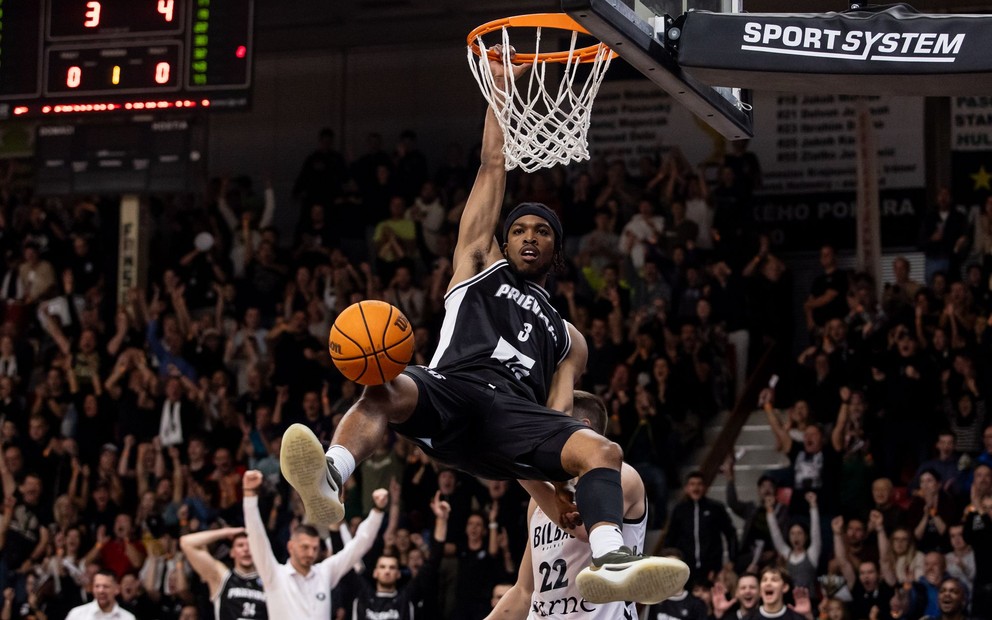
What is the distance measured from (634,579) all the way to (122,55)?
10.8 m

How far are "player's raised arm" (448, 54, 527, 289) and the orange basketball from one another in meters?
0.87

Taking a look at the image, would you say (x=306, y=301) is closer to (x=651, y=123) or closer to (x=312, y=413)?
(x=312, y=413)

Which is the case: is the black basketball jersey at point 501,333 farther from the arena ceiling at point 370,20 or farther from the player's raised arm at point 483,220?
the arena ceiling at point 370,20

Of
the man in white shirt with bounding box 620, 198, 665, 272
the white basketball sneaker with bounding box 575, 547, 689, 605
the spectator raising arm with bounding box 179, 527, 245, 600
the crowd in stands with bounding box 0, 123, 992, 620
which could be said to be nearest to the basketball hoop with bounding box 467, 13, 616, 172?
the white basketball sneaker with bounding box 575, 547, 689, 605

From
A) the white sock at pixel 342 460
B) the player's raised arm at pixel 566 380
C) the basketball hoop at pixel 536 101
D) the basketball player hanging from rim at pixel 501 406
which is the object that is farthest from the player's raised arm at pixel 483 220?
the white sock at pixel 342 460

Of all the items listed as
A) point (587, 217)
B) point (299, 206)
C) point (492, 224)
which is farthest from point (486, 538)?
point (299, 206)

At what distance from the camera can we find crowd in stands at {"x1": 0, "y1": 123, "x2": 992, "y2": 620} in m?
15.1

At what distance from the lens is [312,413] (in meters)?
17.7

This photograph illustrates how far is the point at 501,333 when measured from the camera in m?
8.13

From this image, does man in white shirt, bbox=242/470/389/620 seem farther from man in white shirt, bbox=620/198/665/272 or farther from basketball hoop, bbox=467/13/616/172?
man in white shirt, bbox=620/198/665/272

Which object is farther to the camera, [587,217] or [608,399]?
[587,217]

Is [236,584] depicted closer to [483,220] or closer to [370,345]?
[483,220]

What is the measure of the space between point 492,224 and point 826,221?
535 inches

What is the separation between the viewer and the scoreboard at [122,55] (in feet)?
51.6
